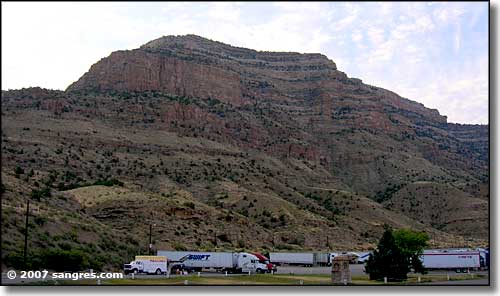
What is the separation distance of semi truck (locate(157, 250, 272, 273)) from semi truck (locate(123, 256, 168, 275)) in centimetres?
953

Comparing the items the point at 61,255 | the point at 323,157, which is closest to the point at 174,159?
the point at 323,157

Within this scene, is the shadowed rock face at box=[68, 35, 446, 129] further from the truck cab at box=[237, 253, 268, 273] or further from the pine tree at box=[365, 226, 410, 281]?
the pine tree at box=[365, 226, 410, 281]

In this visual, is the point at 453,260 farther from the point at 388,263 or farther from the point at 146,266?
the point at 146,266

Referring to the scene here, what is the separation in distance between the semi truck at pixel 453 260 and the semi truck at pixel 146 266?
22.9m

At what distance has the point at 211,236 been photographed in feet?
227

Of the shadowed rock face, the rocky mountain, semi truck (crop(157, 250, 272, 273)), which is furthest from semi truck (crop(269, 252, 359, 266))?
the shadowed rock face

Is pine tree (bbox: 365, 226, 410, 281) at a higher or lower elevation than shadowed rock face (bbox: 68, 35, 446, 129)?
lower

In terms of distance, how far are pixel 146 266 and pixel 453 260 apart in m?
25.7

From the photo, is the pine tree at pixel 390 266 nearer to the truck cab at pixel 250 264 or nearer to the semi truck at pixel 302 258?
the truck cab at pixel 250 264

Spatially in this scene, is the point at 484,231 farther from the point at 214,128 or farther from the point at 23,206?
the point at 23,206

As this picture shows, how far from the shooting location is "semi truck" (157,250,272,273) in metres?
48.9

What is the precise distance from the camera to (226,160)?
11019 centimetres

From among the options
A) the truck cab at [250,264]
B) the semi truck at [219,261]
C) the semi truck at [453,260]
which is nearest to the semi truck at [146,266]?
the semi truck at [219,261]

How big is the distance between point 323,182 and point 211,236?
179 feet
